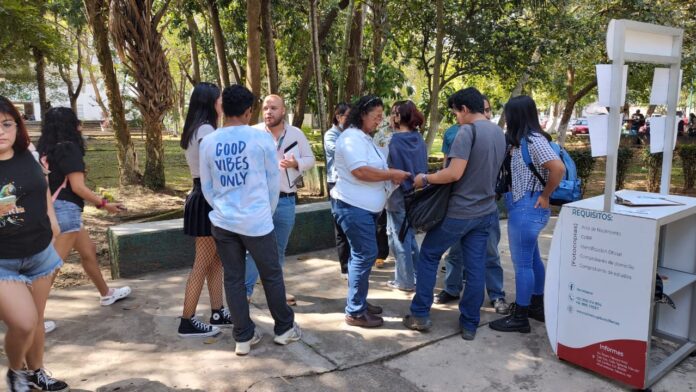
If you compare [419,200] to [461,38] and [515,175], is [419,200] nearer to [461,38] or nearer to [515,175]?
[515,175]

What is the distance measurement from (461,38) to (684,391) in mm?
6790

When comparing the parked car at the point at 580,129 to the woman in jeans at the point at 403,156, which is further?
the parked car at the point at 580,129

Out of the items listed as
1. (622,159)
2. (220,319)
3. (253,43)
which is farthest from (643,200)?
(622,159)

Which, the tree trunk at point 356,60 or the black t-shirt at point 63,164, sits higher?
the tree trunk at point 356,60

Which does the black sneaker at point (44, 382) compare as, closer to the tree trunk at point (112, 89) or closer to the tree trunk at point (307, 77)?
the tree trunk at point (112, 89)

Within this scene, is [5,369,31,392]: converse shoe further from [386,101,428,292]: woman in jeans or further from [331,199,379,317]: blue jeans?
[386,101,428,292]: woman in jeans

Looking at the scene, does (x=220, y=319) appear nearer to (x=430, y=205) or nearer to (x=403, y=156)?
(x=430, y=205)

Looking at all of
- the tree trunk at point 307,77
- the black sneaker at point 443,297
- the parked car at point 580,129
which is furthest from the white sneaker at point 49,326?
the parked car at point 580,129

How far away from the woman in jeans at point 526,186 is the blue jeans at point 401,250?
1.00m

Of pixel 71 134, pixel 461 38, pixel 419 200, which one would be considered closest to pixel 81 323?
pixel 71 134

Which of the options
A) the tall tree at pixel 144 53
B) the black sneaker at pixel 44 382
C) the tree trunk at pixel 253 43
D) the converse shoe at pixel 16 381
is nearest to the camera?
Answer: the converse shoe at pixel 16 381

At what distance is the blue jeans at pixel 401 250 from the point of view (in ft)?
14.5

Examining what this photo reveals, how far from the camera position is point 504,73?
9305 millimetres

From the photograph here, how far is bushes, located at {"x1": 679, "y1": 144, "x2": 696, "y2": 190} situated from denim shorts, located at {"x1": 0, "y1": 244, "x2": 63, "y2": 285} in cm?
1085
